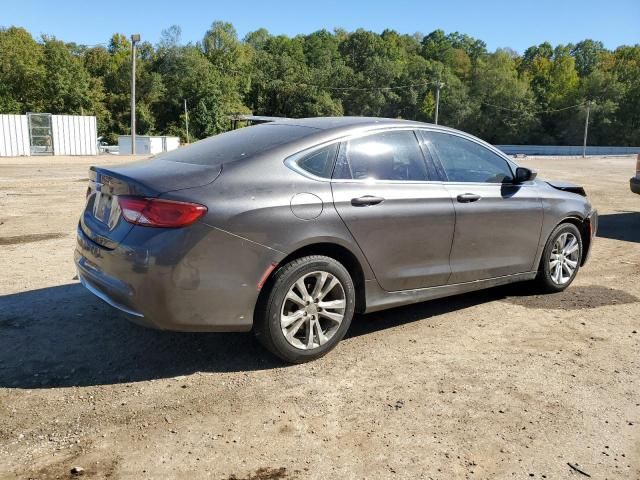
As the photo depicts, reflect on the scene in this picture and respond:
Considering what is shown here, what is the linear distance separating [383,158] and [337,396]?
1.80 meters

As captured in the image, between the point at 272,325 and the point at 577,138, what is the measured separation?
109 m

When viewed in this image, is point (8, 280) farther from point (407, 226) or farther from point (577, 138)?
point (577, 138)

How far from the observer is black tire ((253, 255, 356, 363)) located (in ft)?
A: 12.0

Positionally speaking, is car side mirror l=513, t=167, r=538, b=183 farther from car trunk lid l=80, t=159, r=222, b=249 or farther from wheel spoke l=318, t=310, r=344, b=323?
car trunk lid l=80, t=159, r=222, b=249

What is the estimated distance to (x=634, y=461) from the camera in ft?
9.46

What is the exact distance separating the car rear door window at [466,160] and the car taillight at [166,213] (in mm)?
2122

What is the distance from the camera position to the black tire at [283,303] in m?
3.65

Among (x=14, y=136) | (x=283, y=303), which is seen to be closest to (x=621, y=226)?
(x=283, y=303)

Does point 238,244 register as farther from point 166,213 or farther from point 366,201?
point 366,201

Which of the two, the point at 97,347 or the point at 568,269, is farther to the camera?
the point at 568,269

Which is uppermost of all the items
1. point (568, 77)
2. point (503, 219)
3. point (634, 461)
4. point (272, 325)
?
point (568, 77)

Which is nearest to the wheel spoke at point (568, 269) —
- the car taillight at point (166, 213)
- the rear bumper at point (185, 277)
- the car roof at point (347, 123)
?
the car roof at point (347, 123)

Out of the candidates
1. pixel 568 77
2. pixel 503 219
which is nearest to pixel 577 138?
pixel 568 77

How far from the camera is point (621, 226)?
33.4 ft
